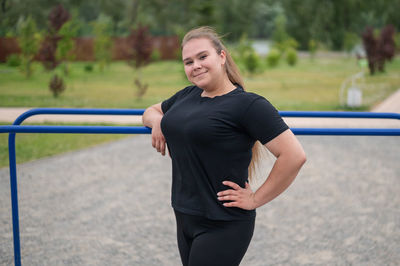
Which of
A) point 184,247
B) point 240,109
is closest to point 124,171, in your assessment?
point 184,247

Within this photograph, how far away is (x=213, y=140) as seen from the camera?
1631 mm

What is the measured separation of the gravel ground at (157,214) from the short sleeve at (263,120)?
2.03 metres

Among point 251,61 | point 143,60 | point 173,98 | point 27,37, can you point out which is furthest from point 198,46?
point 251,61

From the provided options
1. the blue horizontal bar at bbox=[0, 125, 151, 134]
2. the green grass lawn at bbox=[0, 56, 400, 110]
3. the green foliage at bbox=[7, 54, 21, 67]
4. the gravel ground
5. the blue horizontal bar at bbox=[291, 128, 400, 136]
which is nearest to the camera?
the blue horizontal bar at bbox=[291, 128, 400, 136]

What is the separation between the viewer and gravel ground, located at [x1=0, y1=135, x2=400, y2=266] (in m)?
3.51

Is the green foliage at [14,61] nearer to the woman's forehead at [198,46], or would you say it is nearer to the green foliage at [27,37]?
the green foliage at [27,37]

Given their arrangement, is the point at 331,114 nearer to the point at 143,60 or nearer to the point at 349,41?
the point at 143,60

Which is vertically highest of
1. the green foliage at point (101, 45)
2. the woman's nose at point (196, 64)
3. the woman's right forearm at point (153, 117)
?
the woman's nose at point (196, 64)

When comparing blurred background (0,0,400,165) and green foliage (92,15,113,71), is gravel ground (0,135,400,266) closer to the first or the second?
blurred background (0,0,400,165)

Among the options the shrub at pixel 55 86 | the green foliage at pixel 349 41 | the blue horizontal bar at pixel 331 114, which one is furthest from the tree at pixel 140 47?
the green foliage at pixel 349 41

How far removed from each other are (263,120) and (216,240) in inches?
19.4

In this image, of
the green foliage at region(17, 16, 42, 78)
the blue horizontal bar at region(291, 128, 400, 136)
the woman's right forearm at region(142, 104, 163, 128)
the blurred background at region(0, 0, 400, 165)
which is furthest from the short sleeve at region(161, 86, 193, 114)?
the green foliage at region(17, 16, 42, 78)

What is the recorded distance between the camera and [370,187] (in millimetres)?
5199

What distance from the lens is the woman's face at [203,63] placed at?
170 cm
